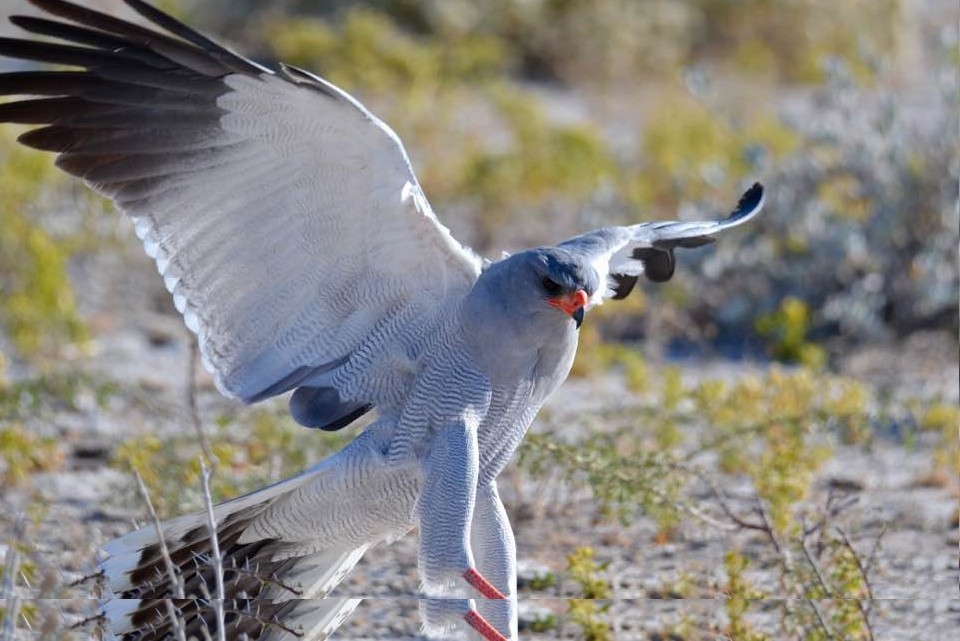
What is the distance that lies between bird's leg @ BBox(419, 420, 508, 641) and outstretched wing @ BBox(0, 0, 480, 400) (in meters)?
0.50

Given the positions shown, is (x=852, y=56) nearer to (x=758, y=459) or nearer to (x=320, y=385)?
(x=758, y=459)

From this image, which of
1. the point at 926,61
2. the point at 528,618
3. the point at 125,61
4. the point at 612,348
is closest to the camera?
the point at 125,61

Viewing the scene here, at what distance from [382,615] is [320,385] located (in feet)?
2.57

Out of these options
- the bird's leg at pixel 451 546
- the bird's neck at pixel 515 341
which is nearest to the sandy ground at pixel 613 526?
the bird's leg at pixel 451 546

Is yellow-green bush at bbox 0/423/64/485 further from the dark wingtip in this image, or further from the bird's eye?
the dark wingtip

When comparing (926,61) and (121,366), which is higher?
(926,61)

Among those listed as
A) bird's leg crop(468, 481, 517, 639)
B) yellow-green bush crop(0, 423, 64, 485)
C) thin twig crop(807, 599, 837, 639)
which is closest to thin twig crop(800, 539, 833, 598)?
thin twig crop(807, 599, 837, 639)

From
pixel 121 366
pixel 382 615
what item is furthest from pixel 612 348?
pixel 382 615

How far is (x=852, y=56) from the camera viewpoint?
13.4m

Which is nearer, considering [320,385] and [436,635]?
[436,635]

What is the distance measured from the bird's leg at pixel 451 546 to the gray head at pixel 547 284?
15.0 inches

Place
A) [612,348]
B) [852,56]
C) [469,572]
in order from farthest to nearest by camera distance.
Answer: [852,56]
[612,348]
[469,572]

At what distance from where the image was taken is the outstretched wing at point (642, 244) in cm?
434

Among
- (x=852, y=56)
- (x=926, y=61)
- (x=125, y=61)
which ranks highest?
(x=926, y=61)
